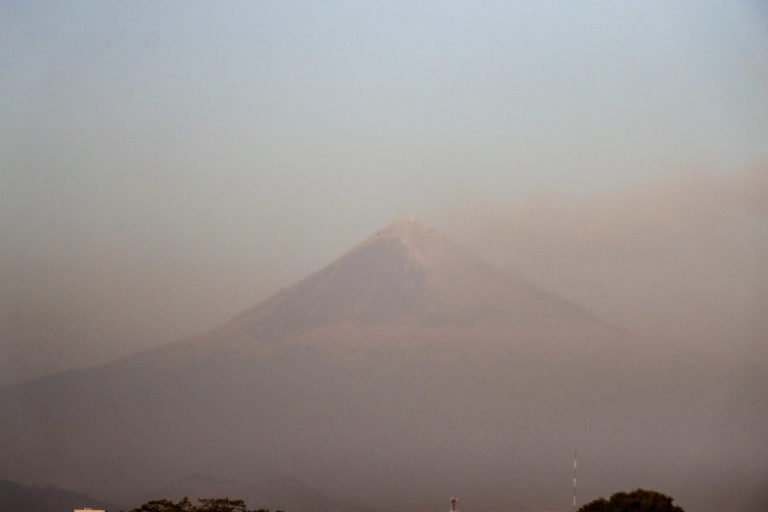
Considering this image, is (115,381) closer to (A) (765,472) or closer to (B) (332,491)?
(B) (332,491)

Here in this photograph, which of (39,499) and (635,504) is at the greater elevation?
(39,499)

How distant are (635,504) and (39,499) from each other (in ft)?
43.2

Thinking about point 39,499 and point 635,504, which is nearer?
point 635,504

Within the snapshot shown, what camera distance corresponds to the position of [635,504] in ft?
73.5

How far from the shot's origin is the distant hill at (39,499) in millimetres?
28953

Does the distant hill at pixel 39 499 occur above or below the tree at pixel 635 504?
above

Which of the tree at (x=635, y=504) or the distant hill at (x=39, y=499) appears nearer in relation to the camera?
the tree at (x=635, y=504)

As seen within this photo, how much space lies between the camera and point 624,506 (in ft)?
73.1

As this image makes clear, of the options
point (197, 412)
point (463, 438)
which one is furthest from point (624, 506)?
point (197, 412)

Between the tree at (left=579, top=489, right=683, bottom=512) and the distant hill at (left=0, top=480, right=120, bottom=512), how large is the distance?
11.9 meters

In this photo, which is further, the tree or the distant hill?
the distant hill

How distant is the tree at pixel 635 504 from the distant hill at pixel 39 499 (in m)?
11.9

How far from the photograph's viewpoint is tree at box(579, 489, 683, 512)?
22219 mm

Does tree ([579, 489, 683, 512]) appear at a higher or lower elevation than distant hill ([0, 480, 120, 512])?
lower
